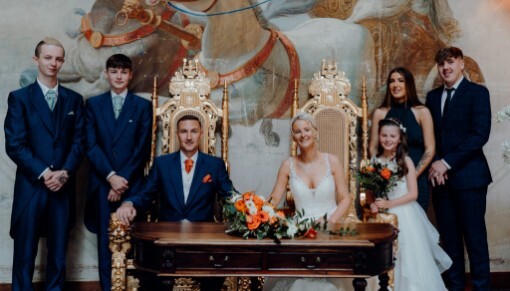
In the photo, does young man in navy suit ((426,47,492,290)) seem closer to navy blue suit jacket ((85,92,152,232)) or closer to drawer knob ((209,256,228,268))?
drawer knob ((209,256,228,268))

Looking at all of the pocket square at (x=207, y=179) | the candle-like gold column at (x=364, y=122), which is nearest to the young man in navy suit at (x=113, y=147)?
the pocket square at (x=207, y=179)

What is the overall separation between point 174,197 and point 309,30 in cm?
244

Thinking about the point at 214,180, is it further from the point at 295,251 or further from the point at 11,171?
the point at 11,171

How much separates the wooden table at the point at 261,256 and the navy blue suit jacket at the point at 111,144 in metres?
1.66

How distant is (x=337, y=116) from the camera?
5.93 m

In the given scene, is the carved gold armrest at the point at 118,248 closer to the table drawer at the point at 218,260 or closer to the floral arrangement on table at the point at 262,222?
the table drawer at the point at 218,260

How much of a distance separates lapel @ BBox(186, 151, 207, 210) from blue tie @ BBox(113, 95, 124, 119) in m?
1.01

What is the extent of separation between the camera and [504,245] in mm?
6473

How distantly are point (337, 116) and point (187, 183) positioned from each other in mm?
1769

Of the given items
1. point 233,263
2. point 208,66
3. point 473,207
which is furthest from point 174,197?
point 473,207

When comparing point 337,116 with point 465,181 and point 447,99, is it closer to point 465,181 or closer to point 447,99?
point 447,99

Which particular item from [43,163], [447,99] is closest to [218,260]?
[43,163]

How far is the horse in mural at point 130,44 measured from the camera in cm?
596

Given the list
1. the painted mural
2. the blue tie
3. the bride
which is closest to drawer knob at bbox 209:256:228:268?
the bride
